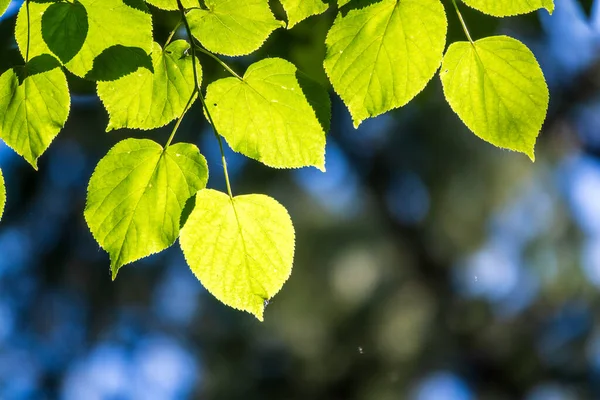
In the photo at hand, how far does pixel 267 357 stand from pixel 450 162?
4.42ft

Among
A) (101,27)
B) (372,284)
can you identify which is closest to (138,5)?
(101,27)

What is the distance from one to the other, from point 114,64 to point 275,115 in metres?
0.10

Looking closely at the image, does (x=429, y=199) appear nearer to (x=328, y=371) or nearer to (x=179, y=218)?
(x=328, y=371)

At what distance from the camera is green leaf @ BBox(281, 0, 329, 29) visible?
0.37 meters

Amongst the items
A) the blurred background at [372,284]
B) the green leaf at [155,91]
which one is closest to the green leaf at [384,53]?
the green leaf at [155,91]

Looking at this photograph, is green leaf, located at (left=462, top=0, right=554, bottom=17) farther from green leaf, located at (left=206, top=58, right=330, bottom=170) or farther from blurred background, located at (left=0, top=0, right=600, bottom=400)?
blurred background, located at (left=0, top=0, right=600, bottom=400)

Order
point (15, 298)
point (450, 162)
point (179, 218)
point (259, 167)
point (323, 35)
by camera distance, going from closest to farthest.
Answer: point (179, 218)
point (323, 35)
point (259, 167)
point (450, 162)
point (15, 298)

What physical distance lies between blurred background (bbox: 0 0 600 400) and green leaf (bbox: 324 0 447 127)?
7.83 ft

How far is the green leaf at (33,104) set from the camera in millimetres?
394

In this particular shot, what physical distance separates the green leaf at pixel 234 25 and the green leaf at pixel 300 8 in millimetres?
31

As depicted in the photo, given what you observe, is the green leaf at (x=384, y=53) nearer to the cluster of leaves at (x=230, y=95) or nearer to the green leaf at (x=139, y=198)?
the cluster of leaves at (x=230, y=95)

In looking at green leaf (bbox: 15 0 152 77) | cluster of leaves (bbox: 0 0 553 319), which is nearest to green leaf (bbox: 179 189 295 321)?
cluster of leaves (bbox: 0 0 553 319)

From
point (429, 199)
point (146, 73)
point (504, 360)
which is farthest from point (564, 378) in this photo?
point (146, 73)

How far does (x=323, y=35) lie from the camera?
631 millimetres
